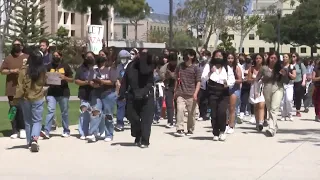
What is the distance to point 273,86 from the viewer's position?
14.1 meters

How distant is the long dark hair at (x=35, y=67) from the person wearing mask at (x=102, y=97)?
1.45m

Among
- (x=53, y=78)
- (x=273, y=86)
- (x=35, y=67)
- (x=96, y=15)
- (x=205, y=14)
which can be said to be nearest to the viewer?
(x=35, y=67)

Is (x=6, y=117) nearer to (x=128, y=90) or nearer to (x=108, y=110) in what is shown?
(x=108, y=110)

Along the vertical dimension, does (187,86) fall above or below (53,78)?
below

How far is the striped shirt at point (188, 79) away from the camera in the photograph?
13633 millimetres

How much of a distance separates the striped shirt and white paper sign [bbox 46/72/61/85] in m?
2.47

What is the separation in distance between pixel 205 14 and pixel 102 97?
129 feet

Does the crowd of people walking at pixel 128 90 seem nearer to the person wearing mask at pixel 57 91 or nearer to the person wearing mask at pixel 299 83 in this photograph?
the person wearing mask at pixel 57 91

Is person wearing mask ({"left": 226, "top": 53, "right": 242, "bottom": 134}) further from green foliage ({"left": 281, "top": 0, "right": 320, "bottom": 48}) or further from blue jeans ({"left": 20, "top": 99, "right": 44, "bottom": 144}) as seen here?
green foliage ({"left": 281, "top": 0, "right": 320, "bottom": 48})

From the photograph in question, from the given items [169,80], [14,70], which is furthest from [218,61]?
[14,70]

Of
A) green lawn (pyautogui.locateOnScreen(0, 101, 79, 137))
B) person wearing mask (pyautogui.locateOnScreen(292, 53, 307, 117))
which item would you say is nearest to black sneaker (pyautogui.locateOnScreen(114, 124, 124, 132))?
green lawn (pyautogui.locateOnScreen(0, 101, 79, 137))

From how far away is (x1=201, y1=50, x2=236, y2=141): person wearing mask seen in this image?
13094 millimetres

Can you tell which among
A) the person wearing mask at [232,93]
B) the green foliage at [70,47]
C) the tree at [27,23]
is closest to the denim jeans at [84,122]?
the person wearing mask at [232,93]

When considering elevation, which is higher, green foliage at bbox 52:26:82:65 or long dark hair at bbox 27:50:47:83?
green foliage at bbox 52:26:82:65
